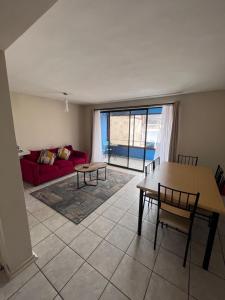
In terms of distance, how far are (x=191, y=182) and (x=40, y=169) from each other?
338 cm

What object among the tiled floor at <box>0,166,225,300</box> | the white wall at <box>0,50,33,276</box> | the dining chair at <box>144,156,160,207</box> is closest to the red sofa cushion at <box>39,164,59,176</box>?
the tiled floor at <box>0,166,225,300</box>

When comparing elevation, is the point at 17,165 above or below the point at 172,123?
below

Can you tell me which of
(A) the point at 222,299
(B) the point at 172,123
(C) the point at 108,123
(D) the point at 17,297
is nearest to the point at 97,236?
(D) the point at 17,297

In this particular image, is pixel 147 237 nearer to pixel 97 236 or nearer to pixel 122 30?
pixel 97 236

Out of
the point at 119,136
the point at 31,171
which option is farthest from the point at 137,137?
the point at 31,171

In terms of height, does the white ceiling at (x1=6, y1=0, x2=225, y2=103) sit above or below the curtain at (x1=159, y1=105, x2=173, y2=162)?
above

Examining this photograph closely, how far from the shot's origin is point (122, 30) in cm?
125

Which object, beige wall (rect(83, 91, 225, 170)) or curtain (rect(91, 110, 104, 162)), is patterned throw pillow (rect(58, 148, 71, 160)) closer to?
curtain (rect(91, 110, 104, 162))

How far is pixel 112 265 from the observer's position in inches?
60.8

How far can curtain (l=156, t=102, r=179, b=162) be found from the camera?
11.8 ft

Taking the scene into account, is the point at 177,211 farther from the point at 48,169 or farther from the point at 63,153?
the point at 63,153

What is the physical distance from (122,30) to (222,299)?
2.70m

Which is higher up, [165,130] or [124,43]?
[124,43]

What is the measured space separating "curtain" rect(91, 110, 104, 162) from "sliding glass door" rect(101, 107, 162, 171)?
35cm
